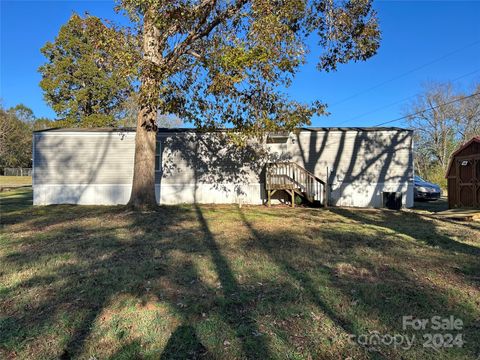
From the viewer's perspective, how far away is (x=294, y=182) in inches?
579

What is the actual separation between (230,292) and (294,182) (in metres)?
10.9

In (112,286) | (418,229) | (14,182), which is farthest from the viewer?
(14,182)

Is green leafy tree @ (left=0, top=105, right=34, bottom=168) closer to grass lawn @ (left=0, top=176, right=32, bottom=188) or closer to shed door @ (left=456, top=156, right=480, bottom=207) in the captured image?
grass lawn @ (left=0, top=176, right=32, bottom=188)

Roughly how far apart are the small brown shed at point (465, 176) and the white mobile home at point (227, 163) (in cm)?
181

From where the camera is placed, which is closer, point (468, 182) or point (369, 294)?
point (369, 294)

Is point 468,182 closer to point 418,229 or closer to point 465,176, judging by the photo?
point 465,176

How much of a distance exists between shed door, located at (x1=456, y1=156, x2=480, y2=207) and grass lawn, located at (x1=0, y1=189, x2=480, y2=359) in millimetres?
5605

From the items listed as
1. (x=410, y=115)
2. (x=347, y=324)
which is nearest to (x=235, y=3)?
(x=347, y=324)

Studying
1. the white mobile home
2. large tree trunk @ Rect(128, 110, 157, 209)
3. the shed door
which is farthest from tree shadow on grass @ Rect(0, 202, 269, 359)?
the shed door

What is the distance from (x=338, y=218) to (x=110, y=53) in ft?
24.8

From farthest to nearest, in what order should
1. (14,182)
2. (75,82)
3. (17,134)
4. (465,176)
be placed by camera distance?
(17,134)
(14,182)
(75,82)
(465,176)

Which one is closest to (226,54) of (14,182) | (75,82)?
(75,82)

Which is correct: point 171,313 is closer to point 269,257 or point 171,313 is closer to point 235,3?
point 269,257

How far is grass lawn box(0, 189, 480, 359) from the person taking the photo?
9.65ft
